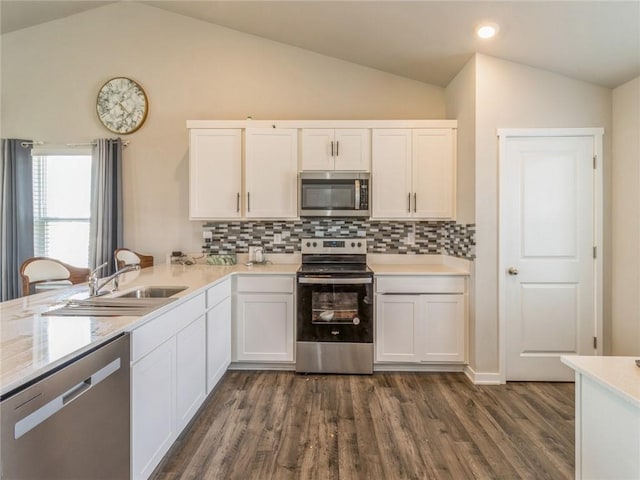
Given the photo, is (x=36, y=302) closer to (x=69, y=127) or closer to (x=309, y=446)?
(x=309, y=446)

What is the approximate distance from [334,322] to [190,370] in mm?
1284

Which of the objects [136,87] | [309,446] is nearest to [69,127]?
[136,87]

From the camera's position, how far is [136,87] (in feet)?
11.9

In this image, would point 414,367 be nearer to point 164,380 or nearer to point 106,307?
point 164,380

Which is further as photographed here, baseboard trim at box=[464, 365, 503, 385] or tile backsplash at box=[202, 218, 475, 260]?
tile backsplash at box=[202, 218, 475, 260]

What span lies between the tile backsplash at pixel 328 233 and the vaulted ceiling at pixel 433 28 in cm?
159

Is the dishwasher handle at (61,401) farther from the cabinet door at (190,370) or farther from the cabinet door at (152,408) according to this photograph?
the cabinet door at (190,370)

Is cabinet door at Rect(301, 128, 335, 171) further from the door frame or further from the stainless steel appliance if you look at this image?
the door frame

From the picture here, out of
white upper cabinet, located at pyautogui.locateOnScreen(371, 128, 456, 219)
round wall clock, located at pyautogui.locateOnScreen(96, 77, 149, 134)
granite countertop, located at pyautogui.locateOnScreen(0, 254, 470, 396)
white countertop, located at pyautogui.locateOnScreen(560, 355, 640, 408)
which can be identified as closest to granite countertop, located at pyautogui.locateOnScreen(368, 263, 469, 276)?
white upper cabinet, located at pyautogui.locateOnScreen(371, 128, 456, 219)

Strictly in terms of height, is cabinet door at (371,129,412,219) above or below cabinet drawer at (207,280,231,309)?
above

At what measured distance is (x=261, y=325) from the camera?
305 cm

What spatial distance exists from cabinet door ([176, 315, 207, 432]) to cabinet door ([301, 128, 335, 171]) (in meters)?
1.74

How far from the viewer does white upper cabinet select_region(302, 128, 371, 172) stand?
324 centimetres

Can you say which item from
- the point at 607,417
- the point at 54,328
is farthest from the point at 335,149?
the point at 607,417
